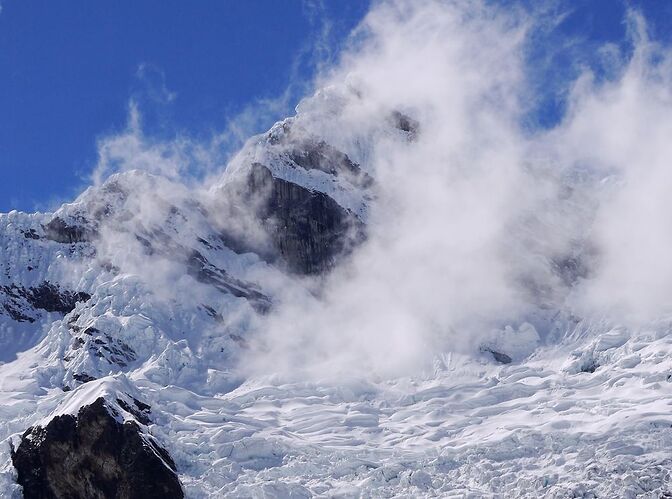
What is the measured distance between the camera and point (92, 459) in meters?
146

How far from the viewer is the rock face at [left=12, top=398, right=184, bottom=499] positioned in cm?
14338

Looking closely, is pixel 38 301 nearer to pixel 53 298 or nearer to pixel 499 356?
pixel 53 298

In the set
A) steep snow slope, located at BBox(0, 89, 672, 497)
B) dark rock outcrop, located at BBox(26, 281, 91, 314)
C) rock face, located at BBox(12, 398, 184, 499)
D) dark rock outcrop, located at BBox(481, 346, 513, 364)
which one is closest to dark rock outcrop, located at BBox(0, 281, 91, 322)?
dark rock outcrop, located at BBox(26, 281, 91, 314)

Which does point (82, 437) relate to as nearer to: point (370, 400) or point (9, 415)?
point (9, 415)

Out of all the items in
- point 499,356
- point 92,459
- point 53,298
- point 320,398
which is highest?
point 53,298

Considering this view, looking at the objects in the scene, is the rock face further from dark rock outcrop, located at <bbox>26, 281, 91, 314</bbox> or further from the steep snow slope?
dark rock outcrop, located at <bbox>26, 281, 91, 314</bbox>

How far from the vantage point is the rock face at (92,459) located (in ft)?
470

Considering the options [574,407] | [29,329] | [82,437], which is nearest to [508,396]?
[574,407]

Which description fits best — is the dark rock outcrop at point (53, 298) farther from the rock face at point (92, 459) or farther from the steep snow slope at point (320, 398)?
the rock face at point (92, 459)

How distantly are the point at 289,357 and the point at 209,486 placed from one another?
44595mm

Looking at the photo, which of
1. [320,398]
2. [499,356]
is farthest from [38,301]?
[499,356]

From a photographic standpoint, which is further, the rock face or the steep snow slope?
the steep snow slope

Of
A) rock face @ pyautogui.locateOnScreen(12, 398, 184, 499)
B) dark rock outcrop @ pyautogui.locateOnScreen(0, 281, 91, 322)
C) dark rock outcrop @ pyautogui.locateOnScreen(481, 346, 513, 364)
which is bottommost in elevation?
rock face @ pyautogui.locateOnScreen(12, 398, 184, 499)

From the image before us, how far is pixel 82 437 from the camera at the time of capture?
147125 mm
